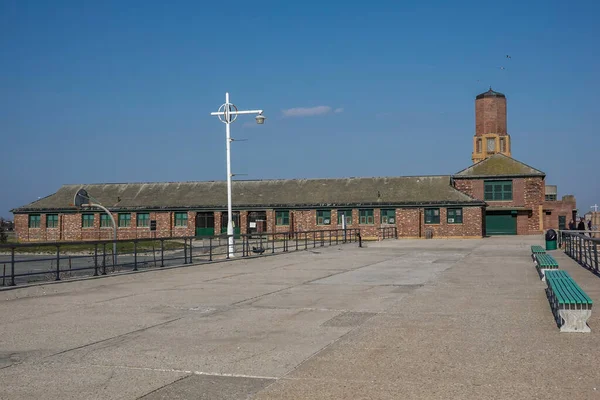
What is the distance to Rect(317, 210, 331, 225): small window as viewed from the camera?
2250 inches

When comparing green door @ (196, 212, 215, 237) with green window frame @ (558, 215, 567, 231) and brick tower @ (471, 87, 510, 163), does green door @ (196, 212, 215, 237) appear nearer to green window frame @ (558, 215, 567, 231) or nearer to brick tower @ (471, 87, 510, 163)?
brick tower @ (471, 87, 510, 163)

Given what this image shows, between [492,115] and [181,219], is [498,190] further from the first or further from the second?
[181,219]

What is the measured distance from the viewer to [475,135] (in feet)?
245

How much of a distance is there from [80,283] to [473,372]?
41.4ft

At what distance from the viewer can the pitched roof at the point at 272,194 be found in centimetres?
5609

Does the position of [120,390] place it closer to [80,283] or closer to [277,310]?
[277,310]

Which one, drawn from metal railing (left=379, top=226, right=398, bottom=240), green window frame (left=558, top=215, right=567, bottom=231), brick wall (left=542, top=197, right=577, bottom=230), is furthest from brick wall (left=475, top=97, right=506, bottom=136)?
metal railing (left=379, top=226, right=398, bottom=240)

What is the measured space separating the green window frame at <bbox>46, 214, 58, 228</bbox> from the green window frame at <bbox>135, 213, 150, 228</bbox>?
7815mm

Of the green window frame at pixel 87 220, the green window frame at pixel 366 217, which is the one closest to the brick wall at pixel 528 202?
the green window frame at pixel 366 217

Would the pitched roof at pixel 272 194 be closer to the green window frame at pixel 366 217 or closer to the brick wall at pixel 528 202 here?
the green window frame at pixel 366 217

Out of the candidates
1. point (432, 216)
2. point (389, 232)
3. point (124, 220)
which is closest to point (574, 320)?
point (389, 232)

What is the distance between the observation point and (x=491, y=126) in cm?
7350

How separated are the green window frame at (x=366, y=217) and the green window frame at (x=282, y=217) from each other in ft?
21.0

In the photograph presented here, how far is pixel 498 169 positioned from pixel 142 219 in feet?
109
